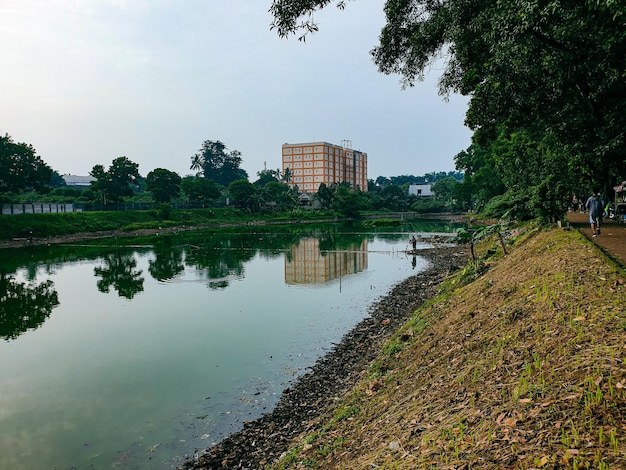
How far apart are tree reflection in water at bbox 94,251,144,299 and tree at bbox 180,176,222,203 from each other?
44880 mm

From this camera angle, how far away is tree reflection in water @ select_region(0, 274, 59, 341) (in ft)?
61.6

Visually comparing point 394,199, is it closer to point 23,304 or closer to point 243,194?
point 243,194

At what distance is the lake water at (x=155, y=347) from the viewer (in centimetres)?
947

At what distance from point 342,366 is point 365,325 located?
4442 mm

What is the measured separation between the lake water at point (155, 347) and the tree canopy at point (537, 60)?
9937 mm

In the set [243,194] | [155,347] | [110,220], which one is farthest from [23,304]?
[243,194]

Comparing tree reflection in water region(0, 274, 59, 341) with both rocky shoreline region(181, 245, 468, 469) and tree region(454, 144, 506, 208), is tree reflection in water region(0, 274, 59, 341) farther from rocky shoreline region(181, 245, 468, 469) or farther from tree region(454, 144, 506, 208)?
tree region(454, 144, 506, 208)

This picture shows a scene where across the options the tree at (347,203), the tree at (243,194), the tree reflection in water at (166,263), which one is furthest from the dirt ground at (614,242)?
the tree at (347,203)

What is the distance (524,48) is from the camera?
9727 mm

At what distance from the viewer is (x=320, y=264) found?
33.8 meters

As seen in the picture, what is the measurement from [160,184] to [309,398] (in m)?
73.3

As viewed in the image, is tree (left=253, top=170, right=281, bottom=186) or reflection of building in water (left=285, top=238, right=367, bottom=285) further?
tree (left=253, top=170, right=281, bottom=186)

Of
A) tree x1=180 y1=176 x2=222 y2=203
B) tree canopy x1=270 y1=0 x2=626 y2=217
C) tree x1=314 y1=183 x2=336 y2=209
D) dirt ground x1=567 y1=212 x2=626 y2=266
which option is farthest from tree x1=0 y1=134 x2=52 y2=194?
dirt ground x1=567 y1=212 x2=626 y2=266

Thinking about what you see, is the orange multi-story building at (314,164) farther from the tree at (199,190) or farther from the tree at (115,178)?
the tree at (115,178)
